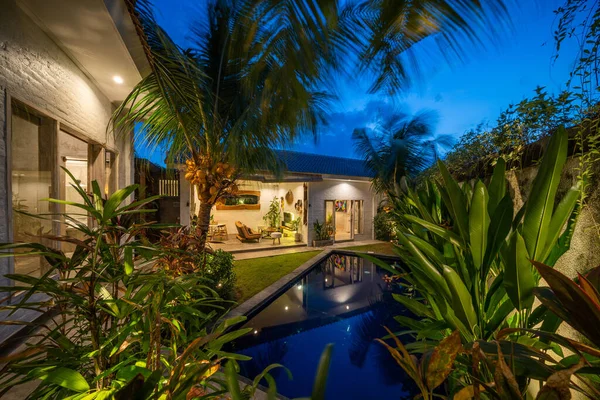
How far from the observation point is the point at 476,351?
29.0 inches

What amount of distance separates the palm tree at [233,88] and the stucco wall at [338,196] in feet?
23.2

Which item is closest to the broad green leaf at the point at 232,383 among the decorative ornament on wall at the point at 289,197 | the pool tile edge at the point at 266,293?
the pool tile edge at the point at 266,293

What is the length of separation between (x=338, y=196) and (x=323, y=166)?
229 cm

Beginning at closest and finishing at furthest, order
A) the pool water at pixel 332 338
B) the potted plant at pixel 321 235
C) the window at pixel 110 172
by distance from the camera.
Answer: the pool water at pixel 332 338 < the window at pixel 110 172 < the potted plant at pixel 321 235

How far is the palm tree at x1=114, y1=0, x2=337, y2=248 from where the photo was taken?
2.50 ft

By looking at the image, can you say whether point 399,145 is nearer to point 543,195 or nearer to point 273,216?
point 273,216

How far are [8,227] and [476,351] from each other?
3.56 m

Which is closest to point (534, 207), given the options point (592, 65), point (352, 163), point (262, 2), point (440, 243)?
point (440, 243)

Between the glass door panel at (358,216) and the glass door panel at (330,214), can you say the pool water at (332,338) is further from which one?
the glass door panel at (358,216)

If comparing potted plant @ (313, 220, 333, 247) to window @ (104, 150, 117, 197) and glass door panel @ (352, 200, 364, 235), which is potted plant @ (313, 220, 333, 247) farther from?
window @ (104, 150, 117, 197)

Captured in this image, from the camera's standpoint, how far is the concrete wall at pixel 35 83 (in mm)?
2254

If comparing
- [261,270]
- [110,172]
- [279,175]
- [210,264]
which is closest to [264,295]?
[210,264]

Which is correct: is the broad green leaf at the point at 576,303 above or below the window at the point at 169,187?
below

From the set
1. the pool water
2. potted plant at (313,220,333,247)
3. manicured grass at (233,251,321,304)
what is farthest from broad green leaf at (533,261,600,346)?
potted plant at (313,220,333,247)
